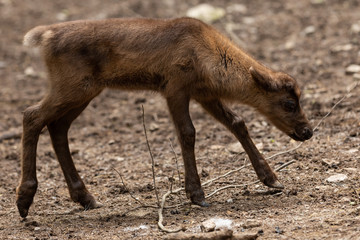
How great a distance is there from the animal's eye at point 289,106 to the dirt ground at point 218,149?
829 mm

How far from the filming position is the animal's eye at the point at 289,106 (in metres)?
7.79

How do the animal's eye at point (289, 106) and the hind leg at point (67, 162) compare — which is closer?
the hind leg at point (67, 162)

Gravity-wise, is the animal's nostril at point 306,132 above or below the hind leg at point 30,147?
below

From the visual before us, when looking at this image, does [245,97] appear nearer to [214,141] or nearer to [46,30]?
[214,141]

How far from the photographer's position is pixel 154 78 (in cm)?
759

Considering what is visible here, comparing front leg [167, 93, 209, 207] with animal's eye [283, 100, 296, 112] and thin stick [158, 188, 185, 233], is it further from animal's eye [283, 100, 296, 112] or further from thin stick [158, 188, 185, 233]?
animal's eye [283, 100, 296, 112]

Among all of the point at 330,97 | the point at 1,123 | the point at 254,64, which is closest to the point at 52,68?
the point at 254,64

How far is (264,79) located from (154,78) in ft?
4.60

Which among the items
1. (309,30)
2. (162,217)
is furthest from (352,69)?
(162,217)

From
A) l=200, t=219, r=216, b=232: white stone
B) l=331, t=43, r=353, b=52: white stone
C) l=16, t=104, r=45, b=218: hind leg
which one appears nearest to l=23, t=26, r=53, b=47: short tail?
l=16, t=104, r=45, b=218: hind leg

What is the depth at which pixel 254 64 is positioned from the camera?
25.7 feet

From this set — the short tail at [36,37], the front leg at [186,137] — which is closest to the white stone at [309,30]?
the front leg at [186,137]

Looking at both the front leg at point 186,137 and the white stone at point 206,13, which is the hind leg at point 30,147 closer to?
the front leg at point 186,137

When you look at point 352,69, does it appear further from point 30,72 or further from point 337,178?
point 30,72
